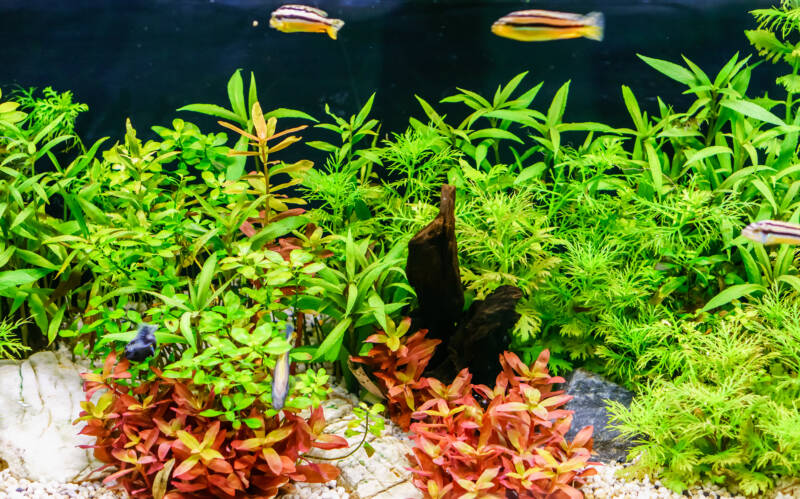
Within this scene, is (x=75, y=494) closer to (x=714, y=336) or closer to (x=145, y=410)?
(x=145, y=410)

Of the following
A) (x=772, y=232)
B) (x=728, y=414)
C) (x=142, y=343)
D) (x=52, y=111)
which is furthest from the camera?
(x=52, y=111)

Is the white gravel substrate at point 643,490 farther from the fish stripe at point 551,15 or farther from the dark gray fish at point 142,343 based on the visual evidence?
the fish stripe at point 551,15

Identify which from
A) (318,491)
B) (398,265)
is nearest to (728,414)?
(398,265)

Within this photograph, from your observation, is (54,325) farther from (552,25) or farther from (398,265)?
(552,25)

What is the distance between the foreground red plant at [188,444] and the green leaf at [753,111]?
2484 mm

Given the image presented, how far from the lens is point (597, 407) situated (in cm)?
281

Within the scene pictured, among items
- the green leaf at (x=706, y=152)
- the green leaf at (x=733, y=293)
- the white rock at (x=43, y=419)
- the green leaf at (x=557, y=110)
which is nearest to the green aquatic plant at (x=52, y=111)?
the white rock at (x=43, y=419)

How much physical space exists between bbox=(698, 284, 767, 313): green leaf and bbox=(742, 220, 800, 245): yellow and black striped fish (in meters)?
0.65

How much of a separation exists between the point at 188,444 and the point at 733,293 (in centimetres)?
235

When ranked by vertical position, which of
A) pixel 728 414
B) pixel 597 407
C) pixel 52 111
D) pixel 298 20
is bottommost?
pixel 597 407

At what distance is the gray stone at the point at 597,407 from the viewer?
2.67 m

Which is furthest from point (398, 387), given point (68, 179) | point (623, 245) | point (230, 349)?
point (68, 179)

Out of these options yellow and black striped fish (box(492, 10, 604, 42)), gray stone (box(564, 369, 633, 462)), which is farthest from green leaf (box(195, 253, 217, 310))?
yellow and black striped fish (box(492, 10, 604, 42))

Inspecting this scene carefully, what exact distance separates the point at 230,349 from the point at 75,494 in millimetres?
953
